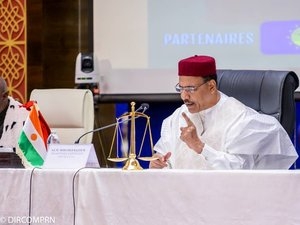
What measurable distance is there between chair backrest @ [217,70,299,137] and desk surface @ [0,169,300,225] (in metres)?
1.18

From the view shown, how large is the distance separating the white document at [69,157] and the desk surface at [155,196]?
110 millimetres

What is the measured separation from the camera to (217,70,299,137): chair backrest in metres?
3.08

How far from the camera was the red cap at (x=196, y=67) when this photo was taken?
9.14 feet

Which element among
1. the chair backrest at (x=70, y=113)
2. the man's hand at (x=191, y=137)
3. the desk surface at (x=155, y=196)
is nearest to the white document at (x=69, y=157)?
the desk surface at (x=155, y=196)

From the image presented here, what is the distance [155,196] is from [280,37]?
2875 millimetres

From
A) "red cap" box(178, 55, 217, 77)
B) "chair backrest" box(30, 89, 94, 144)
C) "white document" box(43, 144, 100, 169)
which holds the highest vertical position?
"red cap" box(178, 55, 217, 77)

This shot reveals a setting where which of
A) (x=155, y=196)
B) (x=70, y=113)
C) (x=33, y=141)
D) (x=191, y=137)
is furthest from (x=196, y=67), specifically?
(x=70, y=113)

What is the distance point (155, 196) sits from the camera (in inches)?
79.8

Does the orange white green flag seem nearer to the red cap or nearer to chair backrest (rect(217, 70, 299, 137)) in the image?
the red cap

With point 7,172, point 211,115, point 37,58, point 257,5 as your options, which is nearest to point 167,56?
point 257,5

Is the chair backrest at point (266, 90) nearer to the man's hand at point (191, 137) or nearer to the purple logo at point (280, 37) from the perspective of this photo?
the man's hand at point (191, 137)

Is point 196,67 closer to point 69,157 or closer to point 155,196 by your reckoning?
point 69,157

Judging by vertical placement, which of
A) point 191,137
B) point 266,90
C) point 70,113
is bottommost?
point 70,113

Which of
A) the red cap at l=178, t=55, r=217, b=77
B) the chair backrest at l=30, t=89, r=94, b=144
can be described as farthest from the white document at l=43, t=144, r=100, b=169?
the chair backrest at l=30, t=89, r=94, b=144
